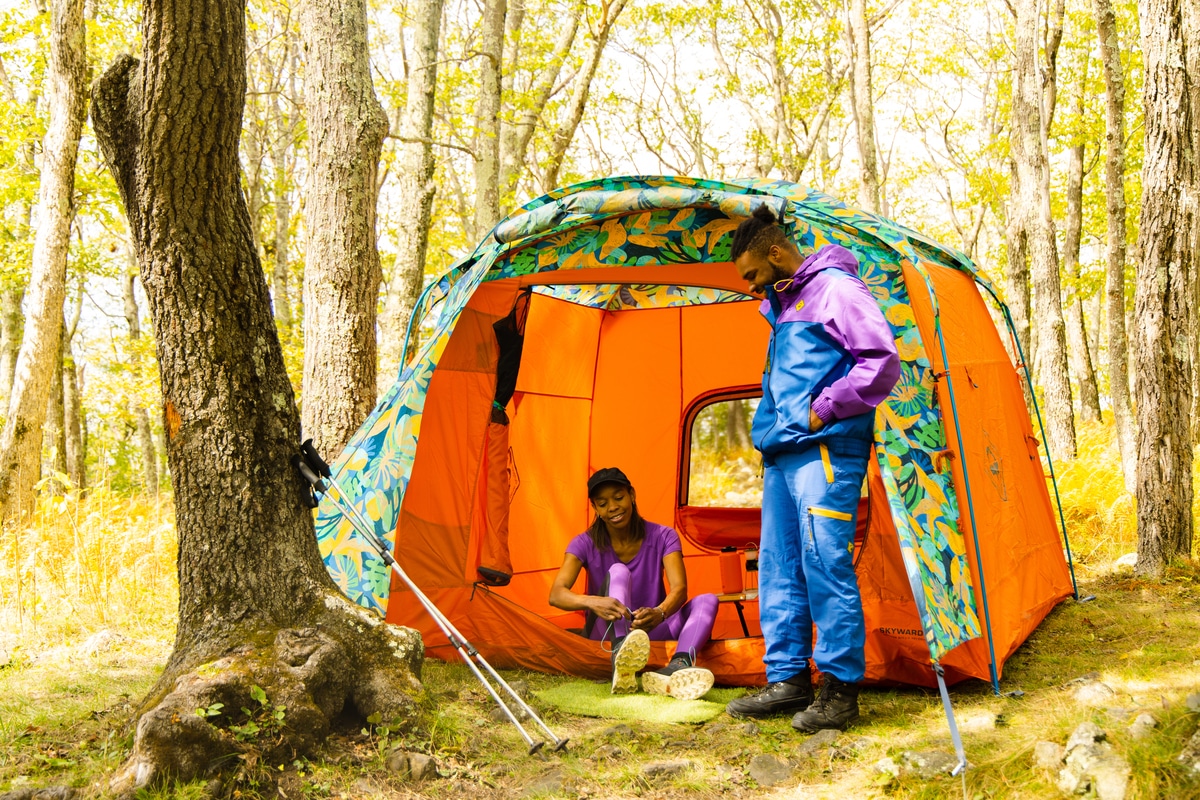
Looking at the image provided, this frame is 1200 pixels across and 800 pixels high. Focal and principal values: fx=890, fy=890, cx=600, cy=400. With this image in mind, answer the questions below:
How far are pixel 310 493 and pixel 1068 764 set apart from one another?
7.26 feet

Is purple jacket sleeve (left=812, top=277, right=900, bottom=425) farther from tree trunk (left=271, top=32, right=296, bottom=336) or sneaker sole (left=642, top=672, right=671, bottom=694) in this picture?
tree trunk (left=271, top=32, right=296, bottom=336)

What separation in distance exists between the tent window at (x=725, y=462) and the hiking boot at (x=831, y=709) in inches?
202

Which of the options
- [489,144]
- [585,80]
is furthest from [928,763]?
[585,80]

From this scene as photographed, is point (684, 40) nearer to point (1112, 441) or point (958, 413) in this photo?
point (1112, 441)

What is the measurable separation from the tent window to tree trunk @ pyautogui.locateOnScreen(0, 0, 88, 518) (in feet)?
16.9

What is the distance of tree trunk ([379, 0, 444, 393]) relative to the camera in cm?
605

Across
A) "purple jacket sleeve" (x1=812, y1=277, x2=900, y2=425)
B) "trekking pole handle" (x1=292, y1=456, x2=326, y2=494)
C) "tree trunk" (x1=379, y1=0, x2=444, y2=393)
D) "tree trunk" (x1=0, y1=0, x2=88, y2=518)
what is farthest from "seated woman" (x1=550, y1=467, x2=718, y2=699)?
"tree trunk" (x1=0, y1=0, x2=88, y2=518)

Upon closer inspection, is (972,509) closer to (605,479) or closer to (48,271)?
(605,479)

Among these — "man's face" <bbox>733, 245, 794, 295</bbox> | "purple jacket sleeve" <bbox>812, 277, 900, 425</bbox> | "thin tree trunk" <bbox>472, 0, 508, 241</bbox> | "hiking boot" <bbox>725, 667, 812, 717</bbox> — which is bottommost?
"hiking boot" <bbox>725, 667, 812, 717</bbox>

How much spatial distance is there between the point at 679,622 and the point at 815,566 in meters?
1.13

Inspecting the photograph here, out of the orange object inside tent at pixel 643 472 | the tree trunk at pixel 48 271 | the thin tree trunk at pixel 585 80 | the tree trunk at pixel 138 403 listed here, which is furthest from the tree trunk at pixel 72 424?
the orange object inside tent at pixel 643 472

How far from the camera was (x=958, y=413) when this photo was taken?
3365mm

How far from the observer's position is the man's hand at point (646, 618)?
3.72m

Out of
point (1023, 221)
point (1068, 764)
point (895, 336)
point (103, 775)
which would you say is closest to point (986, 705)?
point (1068, 764)
